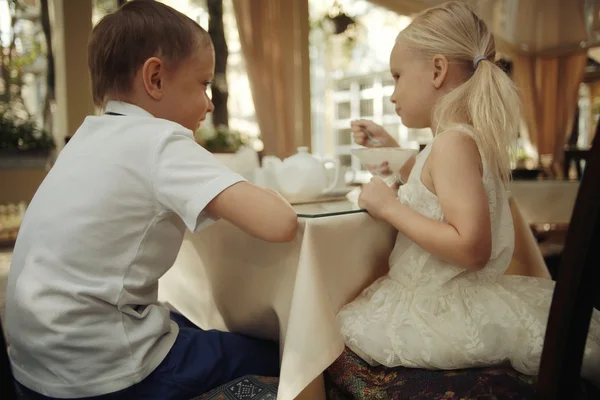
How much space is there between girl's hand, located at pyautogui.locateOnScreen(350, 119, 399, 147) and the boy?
0.66 m

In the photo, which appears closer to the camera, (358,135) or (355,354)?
(355,354)

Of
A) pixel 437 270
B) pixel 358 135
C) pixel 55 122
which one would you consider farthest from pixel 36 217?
pixel 55 122

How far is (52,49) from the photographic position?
4.20 m

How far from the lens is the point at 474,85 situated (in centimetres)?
103

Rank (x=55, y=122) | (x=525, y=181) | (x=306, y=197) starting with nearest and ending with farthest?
(x=306, y=197) → (x=525, y=181) → (x=55, y=122)

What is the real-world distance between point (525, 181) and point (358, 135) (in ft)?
8.80

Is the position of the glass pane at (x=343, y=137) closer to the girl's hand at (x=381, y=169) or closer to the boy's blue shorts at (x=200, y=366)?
the girl's hand at (x=381, y=169)

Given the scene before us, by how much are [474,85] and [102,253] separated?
86cm

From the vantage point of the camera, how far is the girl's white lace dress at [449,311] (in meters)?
0.87

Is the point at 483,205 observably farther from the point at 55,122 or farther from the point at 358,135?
the point at 55,122

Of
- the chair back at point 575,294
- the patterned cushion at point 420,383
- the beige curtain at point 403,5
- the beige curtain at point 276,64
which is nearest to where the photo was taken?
the chair back at point 575,294

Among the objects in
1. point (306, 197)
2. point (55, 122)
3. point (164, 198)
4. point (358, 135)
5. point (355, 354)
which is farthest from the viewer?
point (55, 122)

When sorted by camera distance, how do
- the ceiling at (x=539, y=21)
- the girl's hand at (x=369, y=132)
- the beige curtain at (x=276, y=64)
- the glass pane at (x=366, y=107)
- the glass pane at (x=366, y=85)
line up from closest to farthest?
the girl's hand at (x=369, y=132) < the beige curtain at (x=276, y=64) < the ceiling at (x=539, y=21) < the glass pane at (x=366, y=85) < the glass pane at (x=366, y=107)

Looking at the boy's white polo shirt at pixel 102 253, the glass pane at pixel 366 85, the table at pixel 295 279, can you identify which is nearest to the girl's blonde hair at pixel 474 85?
the table at pixel 295 279
